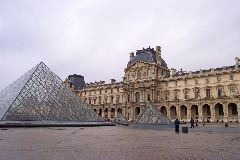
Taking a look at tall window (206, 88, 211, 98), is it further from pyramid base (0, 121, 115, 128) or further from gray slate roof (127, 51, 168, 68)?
pyramid base (0, 121, 115, 128)

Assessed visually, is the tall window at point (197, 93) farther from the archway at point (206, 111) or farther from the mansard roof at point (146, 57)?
the mansard roof at point (146, 57)

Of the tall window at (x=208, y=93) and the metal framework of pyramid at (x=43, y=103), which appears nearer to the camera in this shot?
the metal framework of pyramid at (x=43, y=103)

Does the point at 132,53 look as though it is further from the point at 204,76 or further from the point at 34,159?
the point at 34,159

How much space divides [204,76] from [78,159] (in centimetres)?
A: 5083

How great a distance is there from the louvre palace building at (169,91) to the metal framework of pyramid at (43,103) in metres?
28.5

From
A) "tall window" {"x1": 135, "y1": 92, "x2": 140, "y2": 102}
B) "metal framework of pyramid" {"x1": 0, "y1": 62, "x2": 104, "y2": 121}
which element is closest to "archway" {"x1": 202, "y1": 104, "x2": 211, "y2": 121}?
"tall window" {"x1": 135, "y1": 92, "x2": 140, "y2": 102}

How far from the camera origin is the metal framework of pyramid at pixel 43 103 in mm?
26062

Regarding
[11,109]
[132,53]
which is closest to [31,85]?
[11,109]

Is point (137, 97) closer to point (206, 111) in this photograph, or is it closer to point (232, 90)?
point (206, 111)

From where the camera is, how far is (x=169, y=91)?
5981 cm

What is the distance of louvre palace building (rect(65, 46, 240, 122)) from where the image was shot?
170 feet

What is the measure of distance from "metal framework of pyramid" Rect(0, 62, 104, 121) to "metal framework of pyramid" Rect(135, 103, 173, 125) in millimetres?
5252

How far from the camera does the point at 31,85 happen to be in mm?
28953

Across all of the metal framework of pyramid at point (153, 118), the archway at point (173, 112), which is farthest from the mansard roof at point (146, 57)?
the metal framework of pyramid at point (153, 118)
